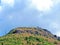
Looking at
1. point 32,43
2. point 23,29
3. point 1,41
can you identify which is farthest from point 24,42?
point 23,29

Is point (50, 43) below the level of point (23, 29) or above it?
below

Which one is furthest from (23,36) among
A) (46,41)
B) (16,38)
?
(46,41)

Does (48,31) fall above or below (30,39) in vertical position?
above

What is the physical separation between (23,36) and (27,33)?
552cm

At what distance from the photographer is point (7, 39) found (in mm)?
67500

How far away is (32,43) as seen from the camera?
64625 millimetres

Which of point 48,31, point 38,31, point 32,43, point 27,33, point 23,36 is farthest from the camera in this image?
point 48,31

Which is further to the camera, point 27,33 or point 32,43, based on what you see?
point 27,33

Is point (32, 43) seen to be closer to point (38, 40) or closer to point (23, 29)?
point (38, 40)

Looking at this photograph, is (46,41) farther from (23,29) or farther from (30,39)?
(23,29)

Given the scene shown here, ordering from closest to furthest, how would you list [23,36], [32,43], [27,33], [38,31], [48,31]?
[32,43]
[23,36]
[27,33]
[38,31]
[48,31]

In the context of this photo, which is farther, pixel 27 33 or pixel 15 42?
pixel 27 33

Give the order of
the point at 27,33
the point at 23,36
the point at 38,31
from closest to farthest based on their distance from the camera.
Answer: the point at 23,36
the point at 27,33
the point at 38,31

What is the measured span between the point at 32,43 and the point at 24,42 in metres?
2.23
